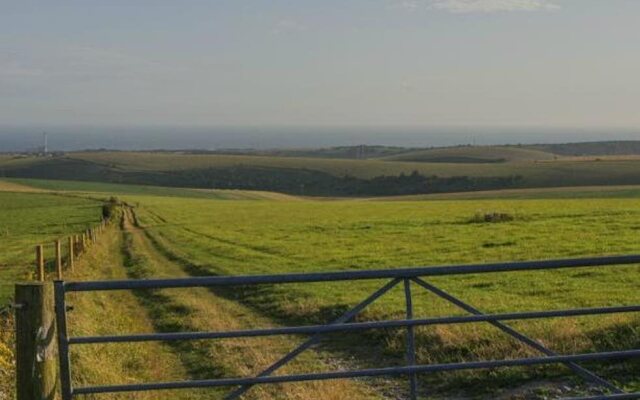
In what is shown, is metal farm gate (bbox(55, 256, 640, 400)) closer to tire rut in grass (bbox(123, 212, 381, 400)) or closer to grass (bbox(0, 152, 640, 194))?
tire rut in grass (bbox(123, 212, 381, 400))

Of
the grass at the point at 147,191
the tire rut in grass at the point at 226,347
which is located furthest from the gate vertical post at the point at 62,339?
the grass at the point at 147,191

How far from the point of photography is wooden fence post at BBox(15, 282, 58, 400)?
5.28 m

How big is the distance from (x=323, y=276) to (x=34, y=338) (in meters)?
2.09

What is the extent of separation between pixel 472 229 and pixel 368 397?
23133mm

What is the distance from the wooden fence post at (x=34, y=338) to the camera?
528 centimetres

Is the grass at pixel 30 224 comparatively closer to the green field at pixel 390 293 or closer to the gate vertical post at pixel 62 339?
the green field at pixel 390 293

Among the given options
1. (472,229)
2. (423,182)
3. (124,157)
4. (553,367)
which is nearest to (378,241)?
(472,229)

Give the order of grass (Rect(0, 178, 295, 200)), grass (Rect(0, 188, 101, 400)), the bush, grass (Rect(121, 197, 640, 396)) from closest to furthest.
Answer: grass (Rect(121, 197, 640, 396))
grass (Rect(0, 188, 101, 400))
the bush
grass (Rect(0, 178, 295, 200))

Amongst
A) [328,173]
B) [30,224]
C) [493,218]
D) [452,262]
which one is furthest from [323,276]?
[328,173]

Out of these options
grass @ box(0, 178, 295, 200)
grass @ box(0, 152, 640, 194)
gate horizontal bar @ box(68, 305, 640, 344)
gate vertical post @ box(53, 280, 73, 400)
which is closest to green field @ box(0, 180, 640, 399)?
gate horizontal bar @ box(68, 305, 640, 344)

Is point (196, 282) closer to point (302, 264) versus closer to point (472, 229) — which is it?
point (302, 264)

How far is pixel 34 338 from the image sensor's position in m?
5.29

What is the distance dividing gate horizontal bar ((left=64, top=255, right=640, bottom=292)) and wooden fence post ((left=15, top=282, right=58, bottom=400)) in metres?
0.23

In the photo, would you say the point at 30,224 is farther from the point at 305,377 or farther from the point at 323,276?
the point at 323,276
